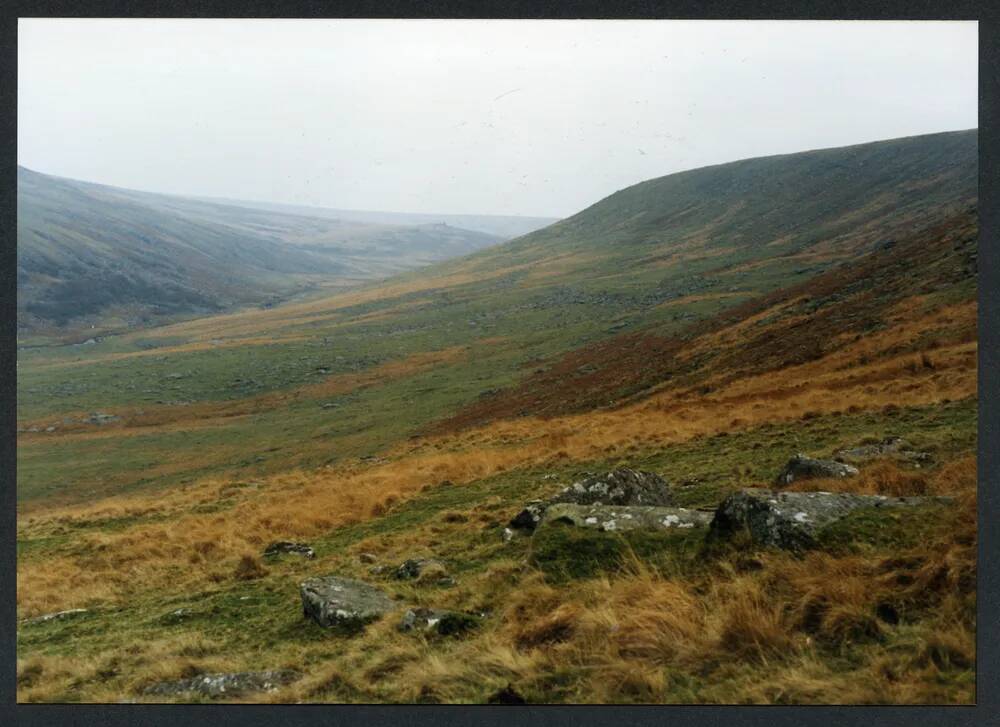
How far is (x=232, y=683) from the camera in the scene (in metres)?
5.15

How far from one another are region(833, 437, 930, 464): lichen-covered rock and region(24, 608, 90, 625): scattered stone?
27.4 ft

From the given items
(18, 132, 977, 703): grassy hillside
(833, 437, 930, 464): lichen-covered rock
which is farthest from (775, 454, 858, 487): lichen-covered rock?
(833, 437, 930, 464): lichen-covered rock

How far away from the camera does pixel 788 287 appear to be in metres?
22.7

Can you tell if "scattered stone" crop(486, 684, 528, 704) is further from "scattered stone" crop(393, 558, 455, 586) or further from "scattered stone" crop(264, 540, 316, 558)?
"scattered stone" crop(264, 540, 316, 558)

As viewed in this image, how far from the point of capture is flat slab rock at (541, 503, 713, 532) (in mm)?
5402

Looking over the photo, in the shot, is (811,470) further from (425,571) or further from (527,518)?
(425,571)

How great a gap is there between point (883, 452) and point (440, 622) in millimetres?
5201

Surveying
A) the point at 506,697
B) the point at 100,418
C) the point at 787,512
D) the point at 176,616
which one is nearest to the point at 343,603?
the point at 506,697

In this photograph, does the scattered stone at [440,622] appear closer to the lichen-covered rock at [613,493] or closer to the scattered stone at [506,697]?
the scattered stone at [506,697]

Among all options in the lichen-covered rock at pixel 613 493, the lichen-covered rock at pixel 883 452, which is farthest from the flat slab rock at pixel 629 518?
the lichen-covered rock at pixel 883 452

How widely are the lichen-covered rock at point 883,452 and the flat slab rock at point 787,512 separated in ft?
4.74

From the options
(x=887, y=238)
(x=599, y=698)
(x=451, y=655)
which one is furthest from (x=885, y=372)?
(x=887, y=238)

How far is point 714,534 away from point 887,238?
95.0ft

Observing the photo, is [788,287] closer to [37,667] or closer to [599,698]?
[599,698]
